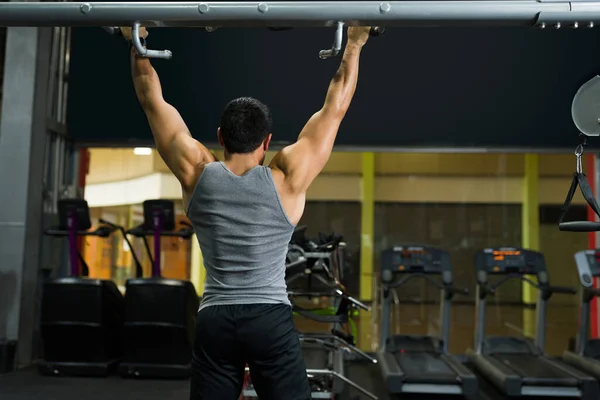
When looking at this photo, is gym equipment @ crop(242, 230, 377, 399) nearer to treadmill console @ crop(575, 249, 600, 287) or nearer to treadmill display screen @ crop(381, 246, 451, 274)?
treadmill display screen @ crop(381, 246, 451, 274)

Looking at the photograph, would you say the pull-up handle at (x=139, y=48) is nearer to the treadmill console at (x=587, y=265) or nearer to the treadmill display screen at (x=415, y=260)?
the treadmill display screen at (x=415, y=260)

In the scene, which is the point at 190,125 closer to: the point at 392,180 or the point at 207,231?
the point at 392,180

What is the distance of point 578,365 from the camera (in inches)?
210

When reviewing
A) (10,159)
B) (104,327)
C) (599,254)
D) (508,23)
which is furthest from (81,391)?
(599,254)

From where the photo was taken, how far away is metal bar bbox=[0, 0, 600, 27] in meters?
2.08

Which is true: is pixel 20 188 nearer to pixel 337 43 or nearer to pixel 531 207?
pixel 337 43

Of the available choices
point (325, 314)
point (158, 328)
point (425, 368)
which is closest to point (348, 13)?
point (325, 314)

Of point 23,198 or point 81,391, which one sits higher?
point 23,198

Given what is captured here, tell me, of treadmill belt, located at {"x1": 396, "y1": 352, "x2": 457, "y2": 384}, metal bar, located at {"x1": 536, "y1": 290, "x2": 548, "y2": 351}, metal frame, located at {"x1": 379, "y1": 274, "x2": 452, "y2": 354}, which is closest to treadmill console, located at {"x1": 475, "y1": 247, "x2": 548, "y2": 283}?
metal bar, located at {"x1": 536, "y1": 290, "x2": 548, "y2": 351}

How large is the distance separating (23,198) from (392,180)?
3.98 m

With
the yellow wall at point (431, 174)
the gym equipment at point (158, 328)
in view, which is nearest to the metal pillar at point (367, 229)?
the yellow wall at point (431, 174)

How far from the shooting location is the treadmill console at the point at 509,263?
18.0ft

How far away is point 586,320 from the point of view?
536 centimetres

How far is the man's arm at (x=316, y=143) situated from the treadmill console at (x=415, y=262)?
3627 millimetres
